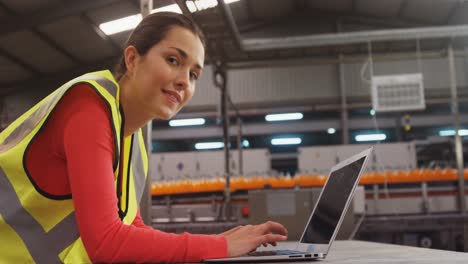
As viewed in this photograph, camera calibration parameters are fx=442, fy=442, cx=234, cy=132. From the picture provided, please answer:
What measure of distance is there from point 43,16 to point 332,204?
8.81 meters

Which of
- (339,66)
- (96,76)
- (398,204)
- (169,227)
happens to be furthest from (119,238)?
(339,66)

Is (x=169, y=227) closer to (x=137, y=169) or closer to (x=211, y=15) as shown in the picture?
(x=211, y=15)

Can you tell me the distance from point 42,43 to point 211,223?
21.3 feet

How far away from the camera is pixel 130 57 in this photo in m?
1.17

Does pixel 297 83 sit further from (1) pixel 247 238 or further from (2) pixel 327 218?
(1) pixel 247 238

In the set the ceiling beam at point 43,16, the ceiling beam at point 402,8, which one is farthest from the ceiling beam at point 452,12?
the ceiling beam at point 43,16

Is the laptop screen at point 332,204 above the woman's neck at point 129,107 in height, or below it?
below

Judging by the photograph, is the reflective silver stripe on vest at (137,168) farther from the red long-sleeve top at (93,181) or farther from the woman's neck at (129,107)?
the red long-sleeve top at (93,181)

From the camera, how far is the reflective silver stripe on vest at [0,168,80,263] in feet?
3.30

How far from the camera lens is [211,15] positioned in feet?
17.9

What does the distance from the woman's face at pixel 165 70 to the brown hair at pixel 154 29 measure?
0.01 meters

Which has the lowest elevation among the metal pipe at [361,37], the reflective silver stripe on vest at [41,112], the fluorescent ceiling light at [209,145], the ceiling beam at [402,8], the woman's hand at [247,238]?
the woman's hand at [247,238]

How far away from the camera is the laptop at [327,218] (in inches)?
39.9

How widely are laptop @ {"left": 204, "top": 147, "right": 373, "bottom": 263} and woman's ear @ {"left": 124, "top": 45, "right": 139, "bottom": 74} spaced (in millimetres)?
537
